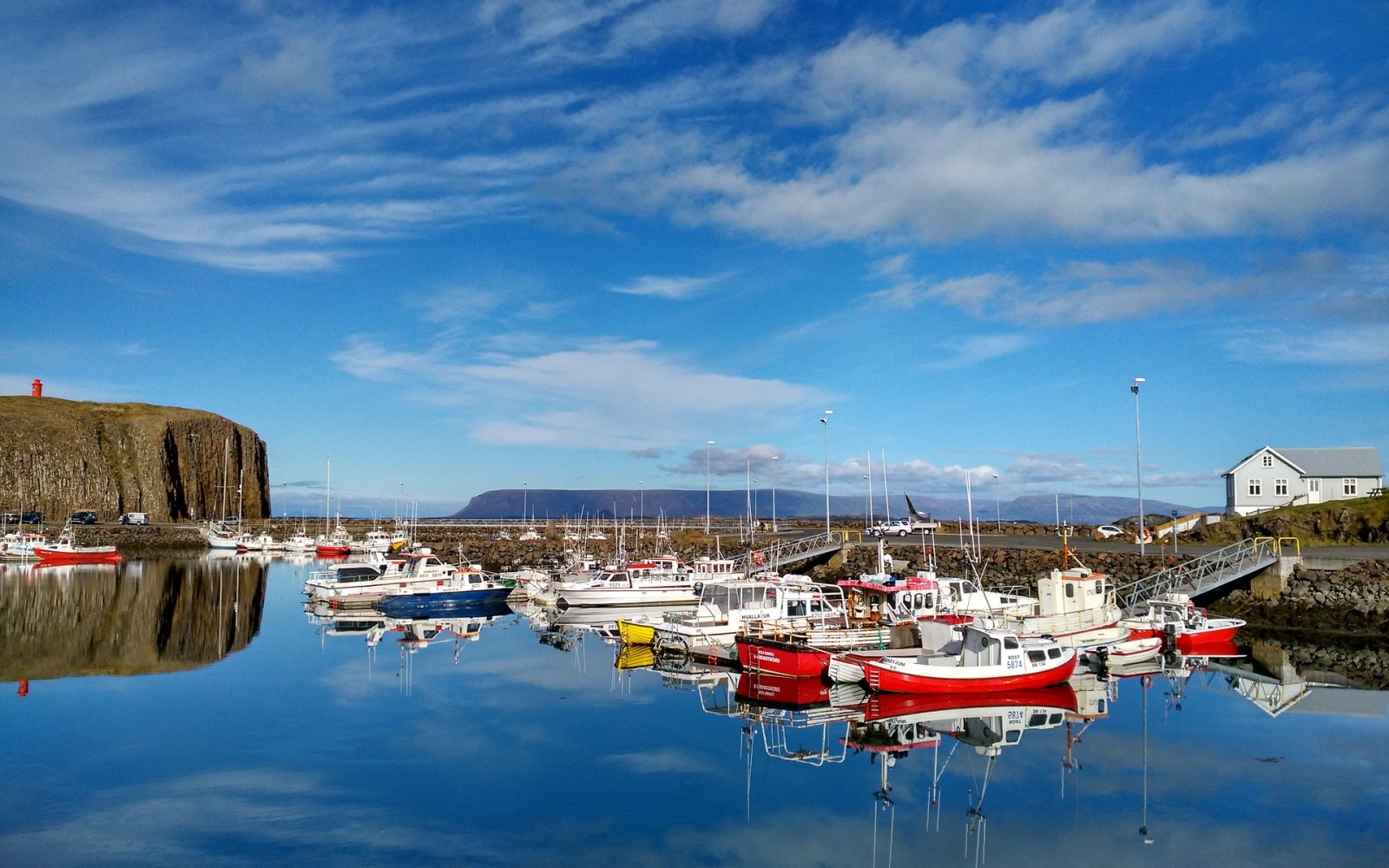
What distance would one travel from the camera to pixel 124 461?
5340 inches

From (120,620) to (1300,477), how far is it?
249ft

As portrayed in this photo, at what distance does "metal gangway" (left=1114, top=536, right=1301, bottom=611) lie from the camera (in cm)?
3897

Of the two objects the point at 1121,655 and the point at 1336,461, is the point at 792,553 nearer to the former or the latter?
the point at 1121,655

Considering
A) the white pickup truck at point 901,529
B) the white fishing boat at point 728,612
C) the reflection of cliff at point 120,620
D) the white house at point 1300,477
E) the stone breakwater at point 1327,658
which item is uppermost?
the white house at point 1300,477

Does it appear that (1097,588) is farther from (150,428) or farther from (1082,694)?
(150,428)

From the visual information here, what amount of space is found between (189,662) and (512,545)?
56810 millimetres

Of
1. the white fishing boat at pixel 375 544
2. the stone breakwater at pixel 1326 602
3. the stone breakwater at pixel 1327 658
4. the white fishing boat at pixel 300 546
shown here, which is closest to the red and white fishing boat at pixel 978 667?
the stone breakwater at pixel 1327 658

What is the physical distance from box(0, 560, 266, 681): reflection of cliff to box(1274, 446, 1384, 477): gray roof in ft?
238

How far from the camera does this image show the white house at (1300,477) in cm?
7131

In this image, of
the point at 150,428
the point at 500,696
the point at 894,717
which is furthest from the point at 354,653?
the point at 150,428

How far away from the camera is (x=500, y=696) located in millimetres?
25719

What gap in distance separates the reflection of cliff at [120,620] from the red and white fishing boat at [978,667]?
827 inches

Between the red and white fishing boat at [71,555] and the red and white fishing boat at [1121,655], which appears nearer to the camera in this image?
the red and white fishing boat at [1121,655]

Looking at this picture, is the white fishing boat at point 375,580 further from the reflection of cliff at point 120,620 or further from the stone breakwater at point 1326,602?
the stone breakwater at point 1326,602
